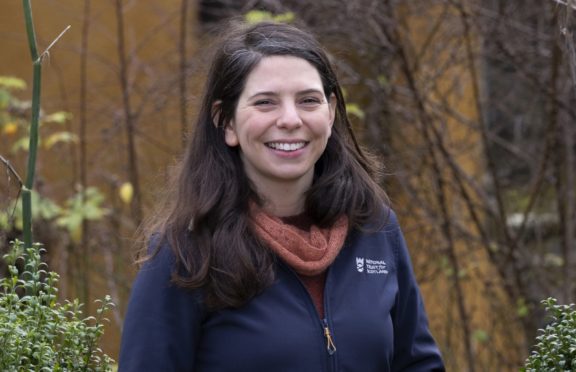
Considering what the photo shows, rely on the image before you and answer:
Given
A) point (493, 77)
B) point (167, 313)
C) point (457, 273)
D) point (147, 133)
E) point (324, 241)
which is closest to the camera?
point (167, 313)

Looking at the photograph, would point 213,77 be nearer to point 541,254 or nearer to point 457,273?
point 457,273

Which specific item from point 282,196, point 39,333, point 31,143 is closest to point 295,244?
point 282,196

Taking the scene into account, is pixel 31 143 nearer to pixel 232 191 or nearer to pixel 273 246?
pixel 232 191

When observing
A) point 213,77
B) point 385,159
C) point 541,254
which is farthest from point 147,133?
point 213,77

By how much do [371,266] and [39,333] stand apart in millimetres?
952

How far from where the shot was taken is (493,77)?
7.42 m

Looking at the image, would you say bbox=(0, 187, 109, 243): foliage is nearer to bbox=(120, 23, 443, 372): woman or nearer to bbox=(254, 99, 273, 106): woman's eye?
bbox=(120, 23, 443, 372): woman

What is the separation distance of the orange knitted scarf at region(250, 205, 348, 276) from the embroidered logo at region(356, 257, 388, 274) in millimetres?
92

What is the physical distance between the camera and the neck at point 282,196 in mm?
3164

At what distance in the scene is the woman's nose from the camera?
3.06m

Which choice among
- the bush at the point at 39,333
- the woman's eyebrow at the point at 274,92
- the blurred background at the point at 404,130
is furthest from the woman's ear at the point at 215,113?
the blurred background at the point at 404,130

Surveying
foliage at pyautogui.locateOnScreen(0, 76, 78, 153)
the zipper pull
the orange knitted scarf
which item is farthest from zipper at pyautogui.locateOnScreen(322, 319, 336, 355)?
foliage at pyautogui.locateOnScreen(0, 76, 78, 153)

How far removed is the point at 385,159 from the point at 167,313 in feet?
11.7

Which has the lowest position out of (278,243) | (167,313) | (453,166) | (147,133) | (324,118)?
(167,313)
